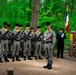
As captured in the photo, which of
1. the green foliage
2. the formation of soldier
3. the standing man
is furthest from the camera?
the green foliage

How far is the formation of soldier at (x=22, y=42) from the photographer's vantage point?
1263 centimetres

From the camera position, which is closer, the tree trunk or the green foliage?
the tree trunk

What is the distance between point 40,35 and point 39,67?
8.78ft

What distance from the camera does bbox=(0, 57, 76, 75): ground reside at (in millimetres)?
11548

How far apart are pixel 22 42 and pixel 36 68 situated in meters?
2.82

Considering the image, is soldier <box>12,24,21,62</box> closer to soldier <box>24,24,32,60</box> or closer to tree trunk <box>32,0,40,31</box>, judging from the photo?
soldier <box>24,24,32,60</box>

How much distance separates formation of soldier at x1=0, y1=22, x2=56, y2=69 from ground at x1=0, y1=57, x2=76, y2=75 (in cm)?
50

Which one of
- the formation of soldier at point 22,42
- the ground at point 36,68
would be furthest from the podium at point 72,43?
the formation of soldier at point 22,42

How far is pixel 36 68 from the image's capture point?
1250 centimetres

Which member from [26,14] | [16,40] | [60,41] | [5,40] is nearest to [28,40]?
[16,40]

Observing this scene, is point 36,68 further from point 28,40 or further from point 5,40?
point 28,40

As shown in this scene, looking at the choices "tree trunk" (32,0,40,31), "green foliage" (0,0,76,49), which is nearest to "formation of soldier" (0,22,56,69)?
"tree trunk" (32,0,40,31)

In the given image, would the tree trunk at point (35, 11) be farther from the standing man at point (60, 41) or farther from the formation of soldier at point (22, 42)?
the formation of soldier at point (22, 42)

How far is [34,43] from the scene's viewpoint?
1537cm
